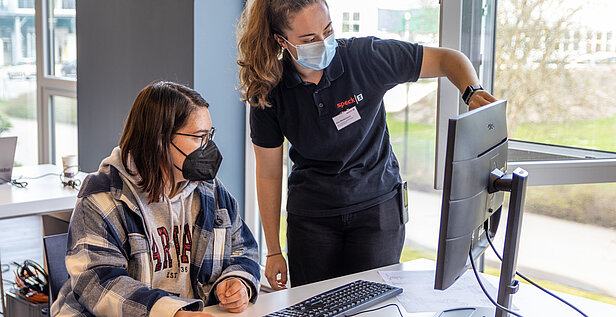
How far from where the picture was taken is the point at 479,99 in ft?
4.90

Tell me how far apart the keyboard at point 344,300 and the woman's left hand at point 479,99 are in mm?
500

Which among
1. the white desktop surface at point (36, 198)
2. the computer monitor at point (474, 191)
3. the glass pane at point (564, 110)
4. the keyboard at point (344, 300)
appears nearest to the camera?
the computer monitor at point (474, 191)

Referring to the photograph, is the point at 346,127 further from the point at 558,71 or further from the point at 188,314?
the point at 558,71

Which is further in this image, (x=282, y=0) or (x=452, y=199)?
(x=282, y=0)

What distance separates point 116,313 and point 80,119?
9.76 feet

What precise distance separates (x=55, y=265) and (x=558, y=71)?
178 cm

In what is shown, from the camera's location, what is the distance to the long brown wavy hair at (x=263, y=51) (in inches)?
70.8

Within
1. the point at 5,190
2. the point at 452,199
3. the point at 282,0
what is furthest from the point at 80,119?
the point at 452,199

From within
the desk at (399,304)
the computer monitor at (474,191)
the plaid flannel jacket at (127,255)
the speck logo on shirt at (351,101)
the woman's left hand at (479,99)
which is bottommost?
the desk at (399,304)

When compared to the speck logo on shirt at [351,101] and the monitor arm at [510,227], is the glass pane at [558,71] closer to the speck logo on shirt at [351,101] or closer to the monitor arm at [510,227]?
the speck logo on shirt at [351,101]

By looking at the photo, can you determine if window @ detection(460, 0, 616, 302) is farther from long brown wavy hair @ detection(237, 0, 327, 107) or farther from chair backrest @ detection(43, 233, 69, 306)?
chair backrest @ detection(43, 233, 69, 306)

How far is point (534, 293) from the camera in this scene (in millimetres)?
1643

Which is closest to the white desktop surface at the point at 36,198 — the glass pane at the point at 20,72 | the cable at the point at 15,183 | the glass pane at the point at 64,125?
the cable at the point at 15,183

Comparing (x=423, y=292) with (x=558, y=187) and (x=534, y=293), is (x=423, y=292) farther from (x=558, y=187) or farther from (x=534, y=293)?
(x=558, y=187)
